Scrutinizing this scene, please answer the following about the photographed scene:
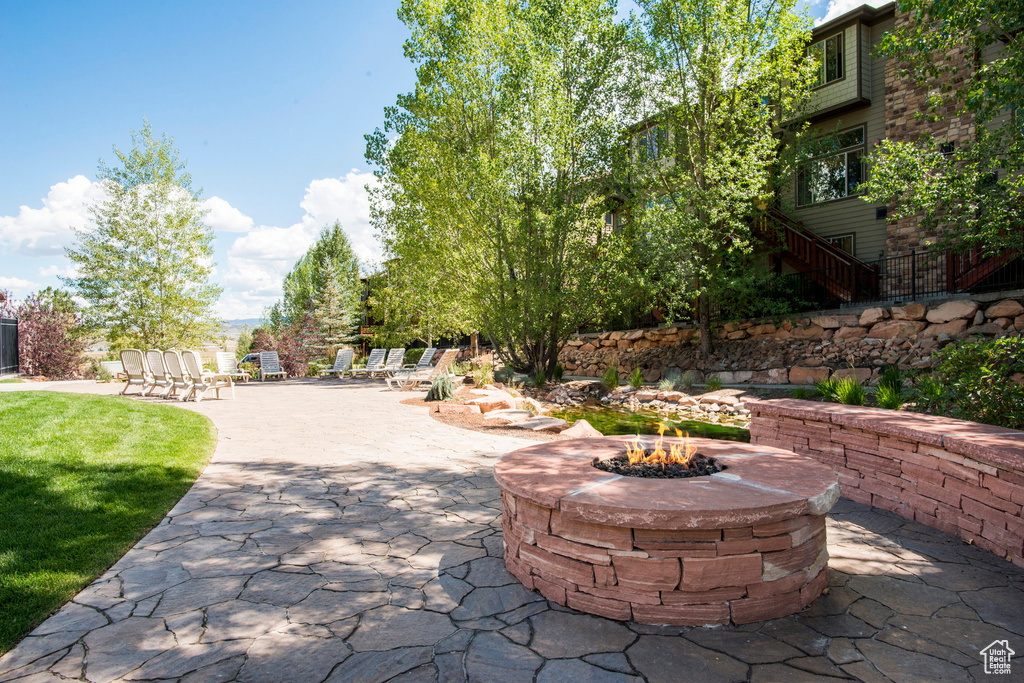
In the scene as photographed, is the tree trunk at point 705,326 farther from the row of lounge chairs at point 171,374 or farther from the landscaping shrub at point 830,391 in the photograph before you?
the row of lounge chairs at point 171,374

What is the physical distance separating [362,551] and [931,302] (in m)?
12.1

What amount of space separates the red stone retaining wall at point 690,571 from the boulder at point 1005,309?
33.8 feet

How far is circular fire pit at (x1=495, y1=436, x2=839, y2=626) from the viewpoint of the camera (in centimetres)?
221

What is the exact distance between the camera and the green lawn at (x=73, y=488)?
8.67 ft

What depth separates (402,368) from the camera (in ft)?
55.8

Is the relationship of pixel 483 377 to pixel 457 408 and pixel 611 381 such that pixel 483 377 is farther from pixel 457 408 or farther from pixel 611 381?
pixel 611 381

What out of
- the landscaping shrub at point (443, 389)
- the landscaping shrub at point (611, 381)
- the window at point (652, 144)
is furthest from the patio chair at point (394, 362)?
the window at point (652, 144)

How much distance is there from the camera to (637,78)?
13266 mm

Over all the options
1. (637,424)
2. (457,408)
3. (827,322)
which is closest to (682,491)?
(457,408)

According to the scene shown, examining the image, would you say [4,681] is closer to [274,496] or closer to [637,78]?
[274,496]

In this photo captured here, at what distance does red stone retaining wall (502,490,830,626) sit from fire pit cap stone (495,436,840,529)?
7 centimetres

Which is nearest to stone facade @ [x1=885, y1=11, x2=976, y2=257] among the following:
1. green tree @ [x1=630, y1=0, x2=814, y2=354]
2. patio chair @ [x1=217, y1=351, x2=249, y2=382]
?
green tree @ [x1=630, y1=0, x2=814, y2=354]

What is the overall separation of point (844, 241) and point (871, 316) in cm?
424

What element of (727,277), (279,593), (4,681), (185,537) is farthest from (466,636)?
(727,277)
